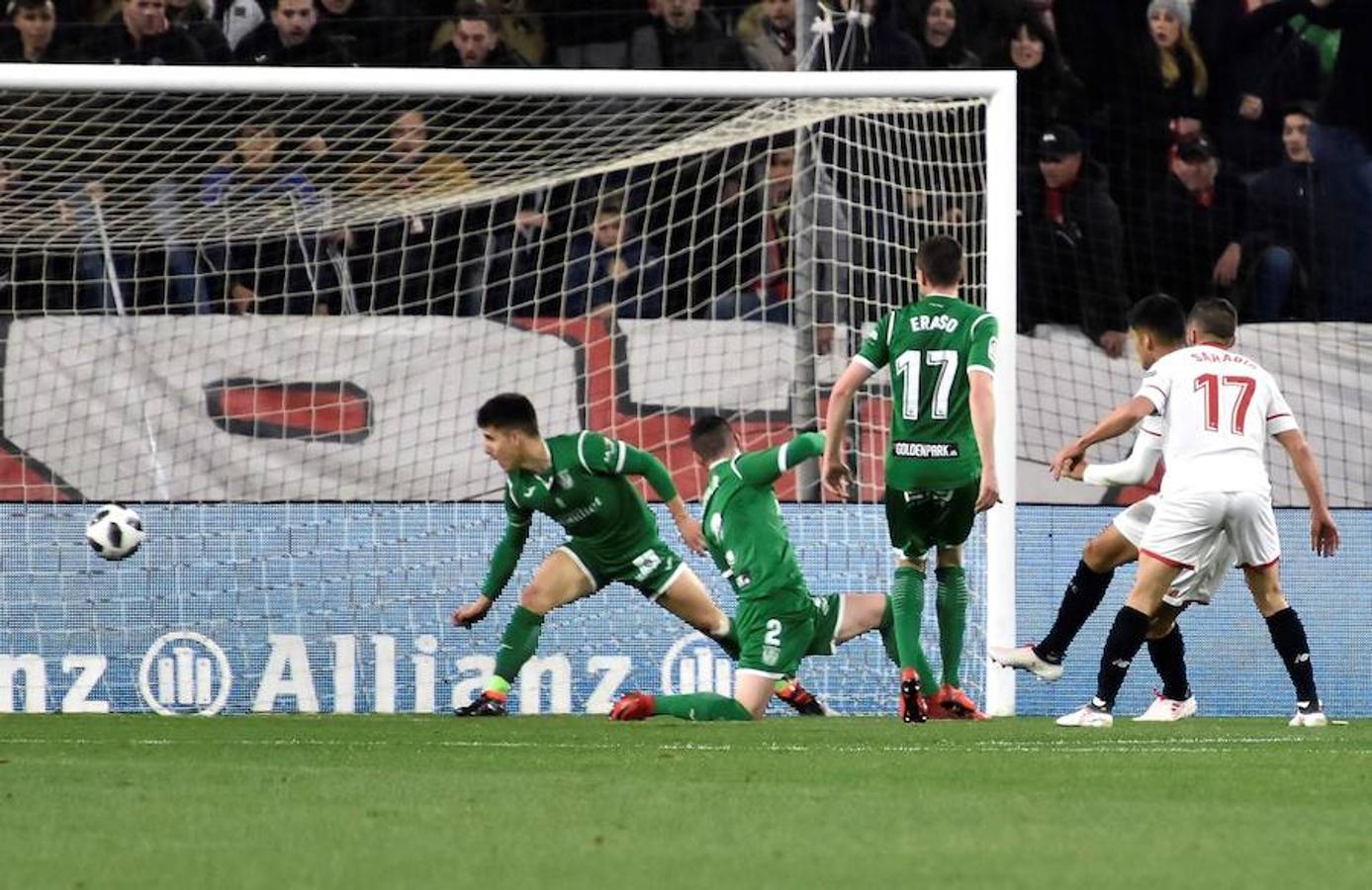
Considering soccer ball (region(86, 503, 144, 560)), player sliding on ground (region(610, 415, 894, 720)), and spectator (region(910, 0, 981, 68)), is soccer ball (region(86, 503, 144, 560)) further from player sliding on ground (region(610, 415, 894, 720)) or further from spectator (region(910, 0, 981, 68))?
spectator (region(910, 0, 981, 68))

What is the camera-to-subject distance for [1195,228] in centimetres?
1434

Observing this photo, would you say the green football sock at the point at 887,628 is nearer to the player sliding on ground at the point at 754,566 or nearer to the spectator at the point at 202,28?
the player sliding on ground at the point at 754,566

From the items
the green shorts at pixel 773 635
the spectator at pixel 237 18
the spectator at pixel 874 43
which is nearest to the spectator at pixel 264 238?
the spectator at pixel 237 18

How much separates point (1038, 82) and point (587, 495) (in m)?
5.56

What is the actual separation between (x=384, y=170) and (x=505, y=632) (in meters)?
2.87

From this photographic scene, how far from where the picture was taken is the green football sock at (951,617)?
31.5 feet

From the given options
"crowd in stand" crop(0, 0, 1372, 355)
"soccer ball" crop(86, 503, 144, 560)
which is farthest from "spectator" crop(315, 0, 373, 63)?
"soccer ball" crop(86, 503, 144, 560)

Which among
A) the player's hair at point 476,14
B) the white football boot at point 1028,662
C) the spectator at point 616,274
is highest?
the player's hair at point 476,14

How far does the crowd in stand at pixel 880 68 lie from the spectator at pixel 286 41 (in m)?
0.01

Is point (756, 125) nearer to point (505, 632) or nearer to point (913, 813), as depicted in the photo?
point (505, 632)

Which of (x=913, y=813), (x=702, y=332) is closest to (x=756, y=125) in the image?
(x=702, y=332)

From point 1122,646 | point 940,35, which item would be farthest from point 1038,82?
point 1122,646

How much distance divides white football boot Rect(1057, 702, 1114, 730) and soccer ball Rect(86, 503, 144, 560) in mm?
A: 4249

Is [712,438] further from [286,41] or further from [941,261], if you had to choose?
[286,41]
